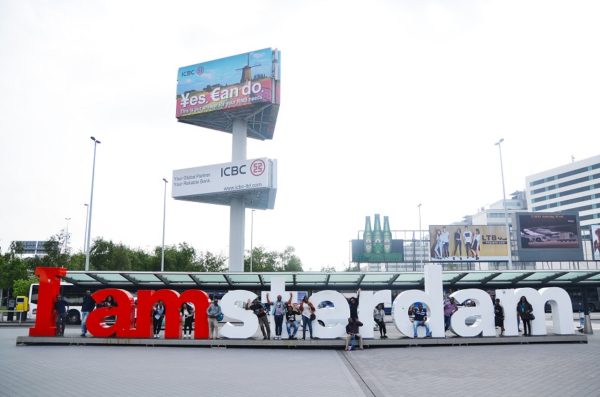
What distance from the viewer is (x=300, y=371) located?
474 inches

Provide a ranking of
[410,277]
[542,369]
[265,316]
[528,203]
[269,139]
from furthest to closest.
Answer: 1. [528,203]
2. [269,139]
3. [410,277]
4. [265,316]
5. [542,369]

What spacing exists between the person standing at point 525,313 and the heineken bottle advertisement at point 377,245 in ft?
125

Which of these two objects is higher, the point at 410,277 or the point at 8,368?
the point at 410,277

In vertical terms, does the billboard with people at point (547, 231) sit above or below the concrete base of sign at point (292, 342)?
above

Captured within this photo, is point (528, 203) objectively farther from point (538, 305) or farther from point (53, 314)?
point (53, 314)

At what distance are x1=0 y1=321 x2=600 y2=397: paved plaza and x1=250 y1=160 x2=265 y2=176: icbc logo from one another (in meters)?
23.9

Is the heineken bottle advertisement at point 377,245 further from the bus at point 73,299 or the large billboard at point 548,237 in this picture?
the bus at point 73,299

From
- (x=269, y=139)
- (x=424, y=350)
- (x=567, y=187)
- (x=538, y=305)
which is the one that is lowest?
(x=424, y=350)

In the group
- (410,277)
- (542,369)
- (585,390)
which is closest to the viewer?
(585,390)

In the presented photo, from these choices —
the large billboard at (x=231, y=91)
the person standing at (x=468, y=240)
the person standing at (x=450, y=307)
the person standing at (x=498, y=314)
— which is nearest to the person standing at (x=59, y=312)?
the person standing at (x=450, y=307)

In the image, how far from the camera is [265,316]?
18.3 m

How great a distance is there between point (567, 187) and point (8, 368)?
131756 mm

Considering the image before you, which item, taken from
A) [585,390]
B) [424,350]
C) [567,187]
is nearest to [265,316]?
[424,350]

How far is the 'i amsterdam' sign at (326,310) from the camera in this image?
18.0 metres
